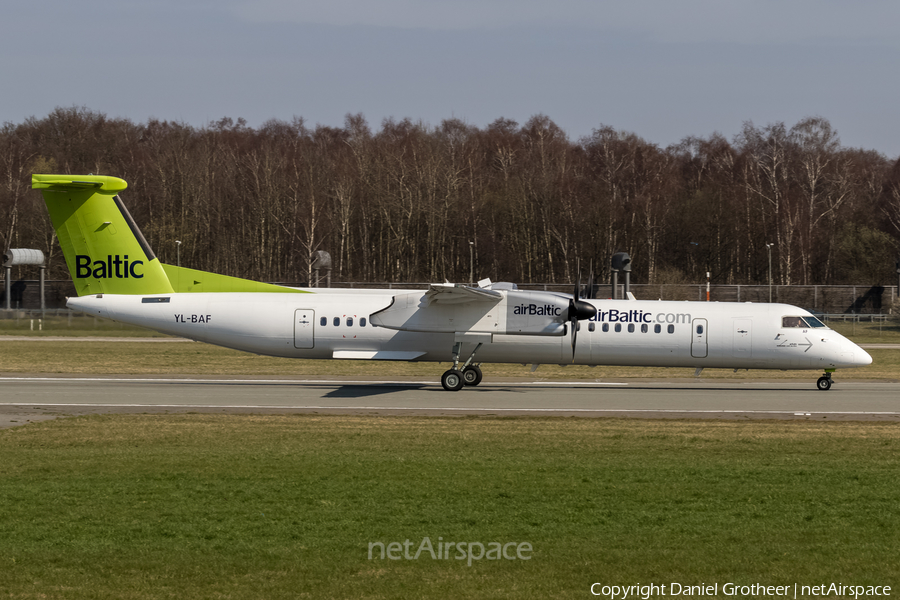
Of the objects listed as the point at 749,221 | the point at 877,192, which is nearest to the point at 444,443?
the point at 749,221

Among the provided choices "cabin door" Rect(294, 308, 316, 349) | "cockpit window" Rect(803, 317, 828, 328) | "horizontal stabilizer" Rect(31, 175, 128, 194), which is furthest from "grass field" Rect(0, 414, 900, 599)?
"horizontal stabilizer" Rect(31, 175, 128, 194)

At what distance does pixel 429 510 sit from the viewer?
1028cm

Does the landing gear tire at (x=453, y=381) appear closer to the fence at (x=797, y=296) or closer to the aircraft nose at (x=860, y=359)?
the aircraft nose at (x=860, y=359)

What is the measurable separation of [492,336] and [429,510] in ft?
51.3

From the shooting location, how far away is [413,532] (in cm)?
926

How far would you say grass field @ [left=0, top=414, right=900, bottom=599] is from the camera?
7.72 m

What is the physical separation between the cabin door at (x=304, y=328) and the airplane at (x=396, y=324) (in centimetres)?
3

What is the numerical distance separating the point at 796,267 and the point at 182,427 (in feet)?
235

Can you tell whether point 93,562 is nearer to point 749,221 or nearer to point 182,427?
point 182,427

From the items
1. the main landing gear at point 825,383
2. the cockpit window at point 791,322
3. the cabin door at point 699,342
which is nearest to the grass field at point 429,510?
the cabin door at point 699,342

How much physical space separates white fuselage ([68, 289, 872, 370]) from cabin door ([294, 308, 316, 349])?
0.03 meters

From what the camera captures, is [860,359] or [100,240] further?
[100,240]

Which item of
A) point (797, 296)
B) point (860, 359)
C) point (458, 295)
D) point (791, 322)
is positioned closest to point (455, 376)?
point (458, 295)

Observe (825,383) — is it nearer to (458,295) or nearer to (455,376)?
(455,376)
